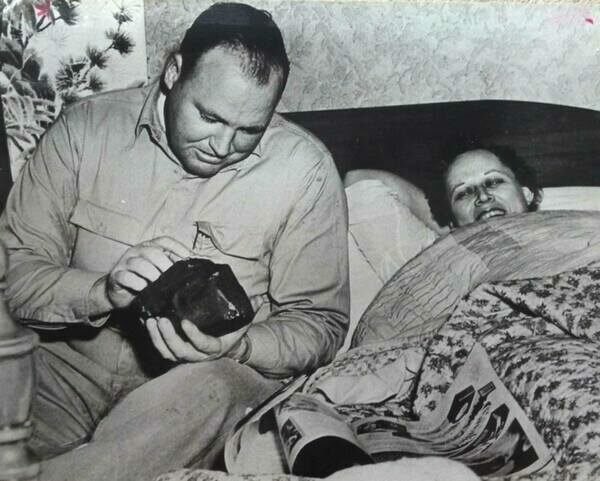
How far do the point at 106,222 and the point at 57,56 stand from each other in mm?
279

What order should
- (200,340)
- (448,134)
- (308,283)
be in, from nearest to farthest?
(200,340) → (308,283) → (448,134)

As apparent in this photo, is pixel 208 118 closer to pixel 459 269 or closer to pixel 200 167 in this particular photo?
pixel 200 167

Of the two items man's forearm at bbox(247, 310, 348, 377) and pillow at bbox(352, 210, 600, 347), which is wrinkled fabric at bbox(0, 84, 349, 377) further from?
pillow at bbox(352, 210, 600, 347)

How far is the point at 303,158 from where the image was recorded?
1406mm

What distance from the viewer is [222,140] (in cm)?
134

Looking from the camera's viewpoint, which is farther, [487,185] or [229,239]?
[487,185]

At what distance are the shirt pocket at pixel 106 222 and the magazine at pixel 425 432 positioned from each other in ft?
1.16

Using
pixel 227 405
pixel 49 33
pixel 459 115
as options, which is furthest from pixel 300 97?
pixel 227 405

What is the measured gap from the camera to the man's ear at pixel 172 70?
4.43 feet

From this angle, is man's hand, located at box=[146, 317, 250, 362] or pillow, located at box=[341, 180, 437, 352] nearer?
man's hand, located at box=[146, 317, 250, 362]

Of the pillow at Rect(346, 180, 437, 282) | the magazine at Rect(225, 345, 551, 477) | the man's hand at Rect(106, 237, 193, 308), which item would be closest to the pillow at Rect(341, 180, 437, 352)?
the pillow at Rect(346, 180, 437, 282)

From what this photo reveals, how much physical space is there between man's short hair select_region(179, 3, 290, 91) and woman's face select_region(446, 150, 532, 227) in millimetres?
404

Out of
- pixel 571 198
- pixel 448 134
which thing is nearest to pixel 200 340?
pixel 448 134

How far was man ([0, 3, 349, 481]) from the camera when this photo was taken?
1.31 metres
